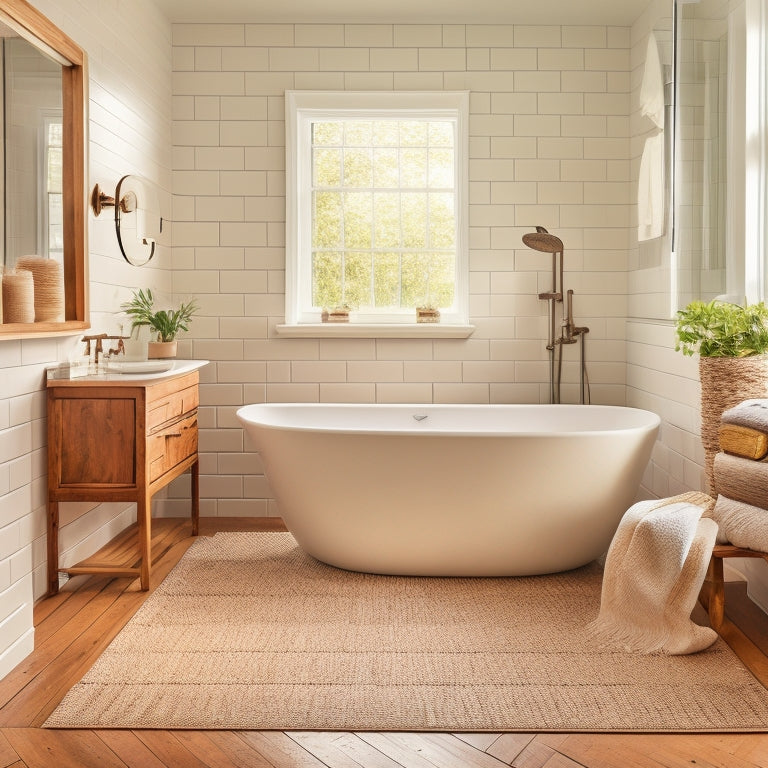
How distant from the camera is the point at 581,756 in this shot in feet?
7.26

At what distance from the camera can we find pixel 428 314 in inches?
197

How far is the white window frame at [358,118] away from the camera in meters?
4.96

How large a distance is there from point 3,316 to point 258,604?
57.5 inches

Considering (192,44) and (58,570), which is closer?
(58,570)

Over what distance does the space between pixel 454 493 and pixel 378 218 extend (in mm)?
2253

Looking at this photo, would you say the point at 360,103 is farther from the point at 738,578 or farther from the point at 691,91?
the point at 738,578

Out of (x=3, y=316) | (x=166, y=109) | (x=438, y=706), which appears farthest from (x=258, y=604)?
(x=166, y=109)

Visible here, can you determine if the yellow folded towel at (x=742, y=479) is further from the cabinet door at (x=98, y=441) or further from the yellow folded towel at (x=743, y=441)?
the cabinet door at (x=98, y=441)

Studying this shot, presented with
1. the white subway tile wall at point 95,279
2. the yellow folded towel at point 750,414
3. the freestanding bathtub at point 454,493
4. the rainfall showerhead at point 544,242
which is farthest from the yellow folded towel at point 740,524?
the white subway tile wall at point 95,279

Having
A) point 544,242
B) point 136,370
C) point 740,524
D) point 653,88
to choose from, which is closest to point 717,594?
point 740,524

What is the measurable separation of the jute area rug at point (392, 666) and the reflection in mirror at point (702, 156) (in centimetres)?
145

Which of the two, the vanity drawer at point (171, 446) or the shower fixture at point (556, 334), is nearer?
the vanity drawer at point (171, 446)

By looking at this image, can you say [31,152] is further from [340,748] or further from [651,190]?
[651,190]

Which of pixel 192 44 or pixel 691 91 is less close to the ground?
pixel 192 44
